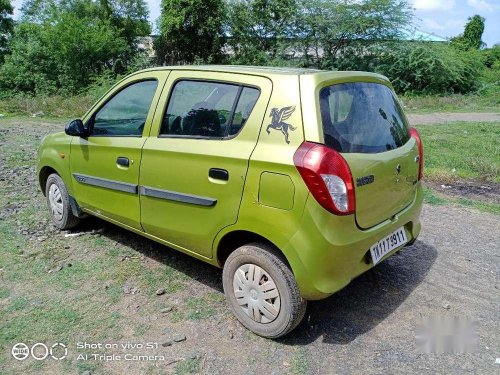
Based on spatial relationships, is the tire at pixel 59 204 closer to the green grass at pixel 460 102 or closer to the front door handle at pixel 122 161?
the front door handle at pixel 122 161

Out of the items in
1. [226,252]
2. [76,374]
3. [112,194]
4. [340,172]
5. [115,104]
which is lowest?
[76,374]

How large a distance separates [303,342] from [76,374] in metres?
1.46

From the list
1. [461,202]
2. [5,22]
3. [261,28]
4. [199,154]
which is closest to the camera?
[199,154]

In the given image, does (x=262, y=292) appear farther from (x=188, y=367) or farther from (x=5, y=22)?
(x=5, y=22)

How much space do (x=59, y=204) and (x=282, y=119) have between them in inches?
120

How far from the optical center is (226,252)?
321cm

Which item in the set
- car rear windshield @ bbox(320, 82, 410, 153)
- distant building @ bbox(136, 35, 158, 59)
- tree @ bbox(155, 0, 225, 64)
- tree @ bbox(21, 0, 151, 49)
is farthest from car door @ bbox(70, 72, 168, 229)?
tree @ bbox(21, 0, 151, 49)

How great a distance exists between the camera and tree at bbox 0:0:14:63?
31.5 metres

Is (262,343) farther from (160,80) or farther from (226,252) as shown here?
(160,80)

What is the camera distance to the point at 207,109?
315 cm

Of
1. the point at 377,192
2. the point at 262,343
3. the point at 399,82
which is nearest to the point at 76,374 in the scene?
the point at 262,343

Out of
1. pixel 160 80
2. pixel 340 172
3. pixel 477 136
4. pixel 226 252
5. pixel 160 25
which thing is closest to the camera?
pixel 340 172

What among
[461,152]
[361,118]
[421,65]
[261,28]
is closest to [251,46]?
[261,28]

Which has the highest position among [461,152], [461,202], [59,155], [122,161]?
[122,161]
